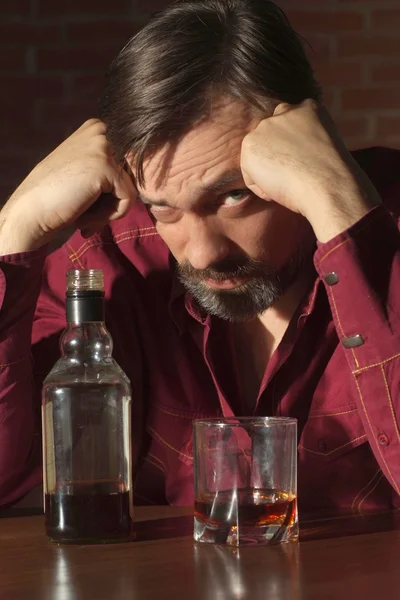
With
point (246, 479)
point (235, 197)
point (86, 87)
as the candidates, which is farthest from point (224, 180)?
point (86, 87)

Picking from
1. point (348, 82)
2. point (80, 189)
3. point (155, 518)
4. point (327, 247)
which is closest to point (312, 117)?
point (327, 247)

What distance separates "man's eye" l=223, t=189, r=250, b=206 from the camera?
1331mm

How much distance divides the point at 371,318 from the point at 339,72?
235 cm

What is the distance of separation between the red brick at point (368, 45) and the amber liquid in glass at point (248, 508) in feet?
8.56

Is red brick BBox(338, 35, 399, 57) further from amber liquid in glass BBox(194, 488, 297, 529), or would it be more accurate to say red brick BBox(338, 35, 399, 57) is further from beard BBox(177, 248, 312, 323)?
amber liquid in glass BBox(194, 488, 297, 529)

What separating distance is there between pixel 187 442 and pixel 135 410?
0.29ft

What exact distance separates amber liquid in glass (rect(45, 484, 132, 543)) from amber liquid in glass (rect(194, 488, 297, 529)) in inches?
3.5

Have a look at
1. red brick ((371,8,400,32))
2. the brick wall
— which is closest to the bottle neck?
the brick wall

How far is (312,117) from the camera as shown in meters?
1.26

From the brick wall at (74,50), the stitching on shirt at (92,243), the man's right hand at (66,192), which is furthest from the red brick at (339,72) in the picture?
the man's right hand at (66,192)

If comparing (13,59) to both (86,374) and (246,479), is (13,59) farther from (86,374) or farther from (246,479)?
(246,479)

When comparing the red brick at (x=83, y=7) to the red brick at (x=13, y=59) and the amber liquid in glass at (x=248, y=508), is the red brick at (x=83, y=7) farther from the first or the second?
the amber liquid in glass at (x=248, y=508)

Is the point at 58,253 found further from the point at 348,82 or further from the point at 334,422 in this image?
the point at 348,82

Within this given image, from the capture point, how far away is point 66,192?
1.31 m
